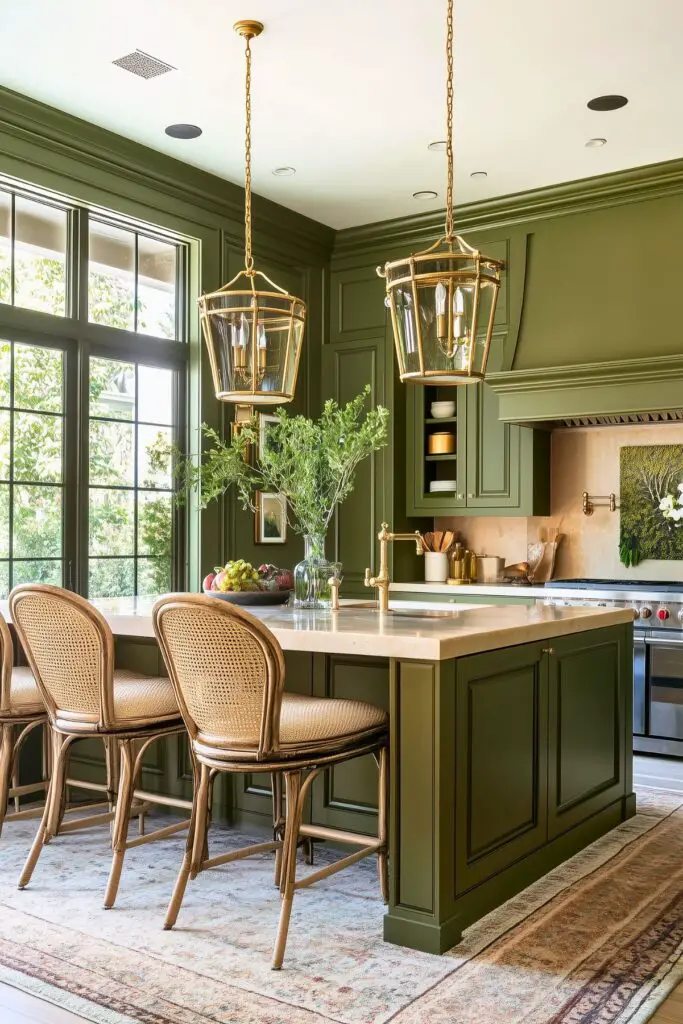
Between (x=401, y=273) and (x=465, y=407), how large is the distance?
10.1 ft

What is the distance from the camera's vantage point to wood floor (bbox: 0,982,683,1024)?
2230 mm

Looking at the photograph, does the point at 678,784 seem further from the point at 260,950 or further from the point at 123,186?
the point at 123,186

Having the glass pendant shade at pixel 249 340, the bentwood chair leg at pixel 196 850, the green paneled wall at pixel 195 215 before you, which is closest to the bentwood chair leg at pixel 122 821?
the bentwood chair leg at pixel 196 850

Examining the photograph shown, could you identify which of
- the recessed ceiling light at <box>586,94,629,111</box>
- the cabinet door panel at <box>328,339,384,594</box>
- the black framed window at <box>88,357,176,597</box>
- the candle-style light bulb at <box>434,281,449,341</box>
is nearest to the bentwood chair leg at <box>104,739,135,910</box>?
the candle-style light bulb at <box>434,281,449,341</box>

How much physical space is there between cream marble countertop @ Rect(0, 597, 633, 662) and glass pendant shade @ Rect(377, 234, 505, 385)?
736 millimetres

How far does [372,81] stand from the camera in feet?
13.9

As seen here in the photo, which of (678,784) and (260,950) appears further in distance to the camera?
(678,784)

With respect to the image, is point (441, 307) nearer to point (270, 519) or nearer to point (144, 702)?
point (144, 702)

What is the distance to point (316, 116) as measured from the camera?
181 inches

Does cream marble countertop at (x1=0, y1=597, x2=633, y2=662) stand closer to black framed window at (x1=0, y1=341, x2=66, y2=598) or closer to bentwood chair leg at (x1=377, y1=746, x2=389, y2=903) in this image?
bentwood chair leg at (x1=377, y1=746, x2=389, y2=903)

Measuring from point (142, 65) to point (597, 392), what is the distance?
2675 millimetres

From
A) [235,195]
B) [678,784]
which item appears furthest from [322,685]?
[235,195]

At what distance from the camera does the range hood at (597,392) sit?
4.93 meters

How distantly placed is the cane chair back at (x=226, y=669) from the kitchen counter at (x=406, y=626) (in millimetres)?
272
